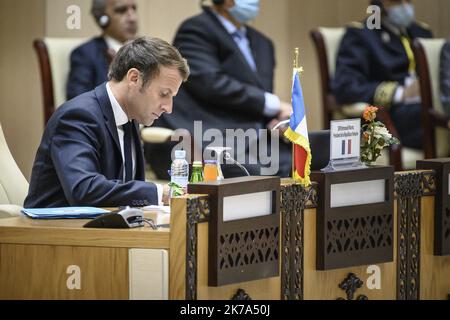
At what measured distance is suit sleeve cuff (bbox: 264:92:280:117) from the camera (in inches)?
226

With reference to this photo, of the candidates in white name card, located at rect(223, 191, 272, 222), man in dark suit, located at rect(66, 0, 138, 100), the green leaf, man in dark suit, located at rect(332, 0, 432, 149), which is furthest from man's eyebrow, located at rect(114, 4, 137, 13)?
white name card, located at rect(223, 191, 272, 222)

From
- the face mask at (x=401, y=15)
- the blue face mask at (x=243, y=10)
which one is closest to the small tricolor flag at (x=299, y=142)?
the blue face mask at (x=243, y=10)

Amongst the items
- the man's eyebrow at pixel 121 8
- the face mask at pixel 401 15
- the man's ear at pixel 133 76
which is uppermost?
the face mask at pixel 401 15

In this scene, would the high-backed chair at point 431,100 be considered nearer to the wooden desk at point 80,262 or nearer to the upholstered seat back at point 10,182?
the upholstered seat back at point 10,182

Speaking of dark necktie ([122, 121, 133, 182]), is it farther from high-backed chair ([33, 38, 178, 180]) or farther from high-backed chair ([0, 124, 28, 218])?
high-backed chair ([33, 38, 178, 180])

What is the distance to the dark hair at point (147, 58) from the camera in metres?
3.49

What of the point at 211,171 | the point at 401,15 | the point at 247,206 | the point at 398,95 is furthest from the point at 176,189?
the point at 401,15

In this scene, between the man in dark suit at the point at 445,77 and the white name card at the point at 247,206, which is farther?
the man in dark suit at the point at 445,77

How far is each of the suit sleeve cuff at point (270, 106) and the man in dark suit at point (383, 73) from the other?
734 millimetres

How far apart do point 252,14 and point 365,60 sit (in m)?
0.78

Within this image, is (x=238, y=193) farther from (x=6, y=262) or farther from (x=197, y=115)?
(x=197, y=115)

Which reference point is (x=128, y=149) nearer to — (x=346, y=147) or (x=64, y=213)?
(x=64, y=213)
